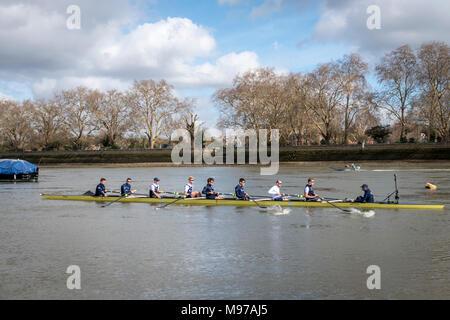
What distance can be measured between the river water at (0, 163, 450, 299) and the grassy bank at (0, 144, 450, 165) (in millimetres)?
43453

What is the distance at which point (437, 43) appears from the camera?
6312 cm

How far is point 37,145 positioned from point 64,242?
8903cm

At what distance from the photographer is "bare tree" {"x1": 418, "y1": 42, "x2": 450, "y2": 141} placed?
205ft

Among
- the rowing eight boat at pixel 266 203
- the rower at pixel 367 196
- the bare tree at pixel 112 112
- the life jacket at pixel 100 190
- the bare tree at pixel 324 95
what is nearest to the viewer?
the rower at pixel 367 196

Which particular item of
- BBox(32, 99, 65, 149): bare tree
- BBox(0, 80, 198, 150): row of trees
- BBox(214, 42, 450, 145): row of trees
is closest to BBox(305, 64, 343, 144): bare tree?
BBox(214, 42, 450, 145): row of trees

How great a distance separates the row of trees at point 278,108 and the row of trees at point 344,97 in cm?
14

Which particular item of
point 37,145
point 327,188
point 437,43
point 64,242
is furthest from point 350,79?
point 37,145

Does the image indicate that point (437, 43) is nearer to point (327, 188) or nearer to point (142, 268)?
point (327, 188)

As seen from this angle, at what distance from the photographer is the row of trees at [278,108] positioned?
2574 inches

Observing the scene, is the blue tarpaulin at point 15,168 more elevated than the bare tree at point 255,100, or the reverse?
the bare tree at point 255,100

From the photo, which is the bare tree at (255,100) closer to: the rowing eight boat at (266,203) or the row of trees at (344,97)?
the row of trees at (344,97)

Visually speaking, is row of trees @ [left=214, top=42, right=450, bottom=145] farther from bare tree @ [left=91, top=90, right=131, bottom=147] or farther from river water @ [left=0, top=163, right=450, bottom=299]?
river water @ [left=0, top=163, right=450, bottom=299]

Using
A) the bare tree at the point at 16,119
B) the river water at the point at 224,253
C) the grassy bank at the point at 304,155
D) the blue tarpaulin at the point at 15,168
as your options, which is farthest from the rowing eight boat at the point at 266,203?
the bare tree at the point at 16,119
